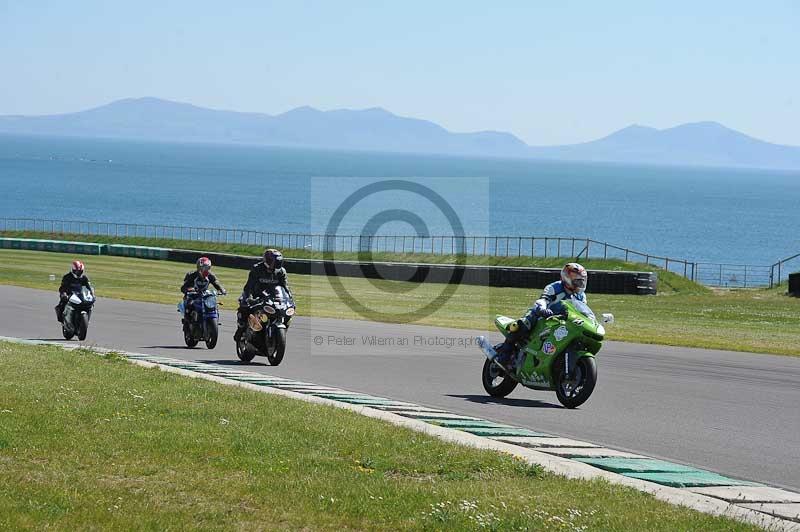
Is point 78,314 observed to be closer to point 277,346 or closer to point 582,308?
point 277,346

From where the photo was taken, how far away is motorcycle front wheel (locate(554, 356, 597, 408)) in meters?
15.0

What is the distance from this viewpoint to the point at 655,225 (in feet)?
571

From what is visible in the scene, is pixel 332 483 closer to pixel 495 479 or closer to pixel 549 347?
pixel 495 479

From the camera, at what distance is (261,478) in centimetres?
909

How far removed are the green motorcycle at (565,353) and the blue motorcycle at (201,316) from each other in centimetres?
865

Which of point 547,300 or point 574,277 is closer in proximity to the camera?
point 574,277

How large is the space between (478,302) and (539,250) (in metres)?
82.0

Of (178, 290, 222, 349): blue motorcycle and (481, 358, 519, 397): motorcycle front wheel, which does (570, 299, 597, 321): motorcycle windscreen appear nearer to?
(481, 358, 519, 397): motorcycle front wheel

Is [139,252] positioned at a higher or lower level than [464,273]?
higher

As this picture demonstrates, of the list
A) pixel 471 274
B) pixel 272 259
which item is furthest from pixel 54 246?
pixel 272 259

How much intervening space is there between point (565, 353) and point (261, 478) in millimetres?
6937

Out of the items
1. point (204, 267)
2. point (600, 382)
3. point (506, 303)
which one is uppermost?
point (204, 267)

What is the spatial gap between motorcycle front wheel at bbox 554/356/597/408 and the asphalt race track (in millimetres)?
181

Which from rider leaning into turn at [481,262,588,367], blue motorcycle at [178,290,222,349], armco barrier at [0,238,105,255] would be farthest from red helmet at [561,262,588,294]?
armco barrier at [0,238,105,255]
